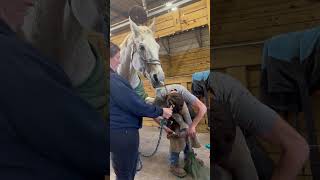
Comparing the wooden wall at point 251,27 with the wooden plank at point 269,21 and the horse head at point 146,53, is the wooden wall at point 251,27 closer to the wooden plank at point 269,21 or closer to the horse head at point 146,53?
the wooden plank at point 269,21

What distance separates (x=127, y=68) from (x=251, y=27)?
1.16 feet

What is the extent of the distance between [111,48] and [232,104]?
0.40 m

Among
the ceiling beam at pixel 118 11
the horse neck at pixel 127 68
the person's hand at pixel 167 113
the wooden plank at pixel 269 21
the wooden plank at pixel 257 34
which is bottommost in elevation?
the person's hand at pixel 167 113

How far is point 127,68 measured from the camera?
957 millimetres

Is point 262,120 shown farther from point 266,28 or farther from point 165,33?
point 165,33

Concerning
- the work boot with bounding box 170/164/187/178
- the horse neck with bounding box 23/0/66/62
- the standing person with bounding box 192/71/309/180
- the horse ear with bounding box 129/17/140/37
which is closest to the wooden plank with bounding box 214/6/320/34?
the standing person with bounding box 192/71/309/180

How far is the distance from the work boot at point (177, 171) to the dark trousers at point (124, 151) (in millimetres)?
107

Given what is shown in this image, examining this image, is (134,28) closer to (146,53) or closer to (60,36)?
(146,53)

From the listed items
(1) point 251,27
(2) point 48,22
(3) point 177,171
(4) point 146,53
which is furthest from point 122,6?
(3) point 177,171

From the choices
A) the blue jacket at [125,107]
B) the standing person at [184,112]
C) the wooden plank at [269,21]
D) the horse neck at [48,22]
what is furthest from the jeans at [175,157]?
the horse neck at [48,22]

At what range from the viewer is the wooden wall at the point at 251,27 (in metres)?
0.75

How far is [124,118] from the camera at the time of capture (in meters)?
0.94

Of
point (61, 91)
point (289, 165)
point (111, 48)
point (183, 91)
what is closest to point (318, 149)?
point (289, 165)

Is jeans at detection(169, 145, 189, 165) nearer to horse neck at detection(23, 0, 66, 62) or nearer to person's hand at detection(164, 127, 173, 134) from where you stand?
person's hand at detection(164, 127, 173, 134)
